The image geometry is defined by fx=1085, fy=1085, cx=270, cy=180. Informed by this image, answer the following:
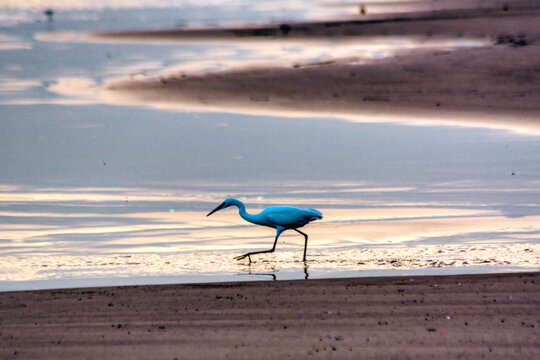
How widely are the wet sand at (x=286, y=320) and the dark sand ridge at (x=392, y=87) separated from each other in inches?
356

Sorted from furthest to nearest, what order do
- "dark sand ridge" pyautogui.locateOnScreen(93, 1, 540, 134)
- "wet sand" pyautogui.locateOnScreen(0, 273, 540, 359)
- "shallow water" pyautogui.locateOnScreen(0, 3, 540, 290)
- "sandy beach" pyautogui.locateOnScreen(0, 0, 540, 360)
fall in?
"dark sand ridge" pyautogui.locateOnScreen(93, 1, 540, 134), "shallow water" pyautogui.locateOnScreen(0, 3, 540, 290), "sandy beach" pyautogui.locateOnScreen(0, 0, 540, 360), "wet sand" pyautogui.locateOnScreen(0, 273, 540, 359)

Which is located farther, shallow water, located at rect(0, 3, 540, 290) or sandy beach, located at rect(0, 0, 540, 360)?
shallow water, located at rect(0, 3, 540, 290)

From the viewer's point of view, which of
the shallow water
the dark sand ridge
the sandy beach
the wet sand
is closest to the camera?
the wet sand

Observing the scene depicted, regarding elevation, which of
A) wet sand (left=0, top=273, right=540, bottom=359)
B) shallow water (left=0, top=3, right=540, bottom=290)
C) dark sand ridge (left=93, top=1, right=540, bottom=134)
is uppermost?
dark sand ridge (left=93, top=1, right=540, bottom=134)

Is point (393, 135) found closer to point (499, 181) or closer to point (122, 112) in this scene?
point (499, 181)

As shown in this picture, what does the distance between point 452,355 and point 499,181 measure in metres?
7.35

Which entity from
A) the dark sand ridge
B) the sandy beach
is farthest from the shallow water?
the dark sand ridge

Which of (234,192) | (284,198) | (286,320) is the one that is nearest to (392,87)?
(234,192)

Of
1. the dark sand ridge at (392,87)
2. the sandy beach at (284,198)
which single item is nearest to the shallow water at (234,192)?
the sandy beach at (284,198)

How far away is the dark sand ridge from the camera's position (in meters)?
17.9

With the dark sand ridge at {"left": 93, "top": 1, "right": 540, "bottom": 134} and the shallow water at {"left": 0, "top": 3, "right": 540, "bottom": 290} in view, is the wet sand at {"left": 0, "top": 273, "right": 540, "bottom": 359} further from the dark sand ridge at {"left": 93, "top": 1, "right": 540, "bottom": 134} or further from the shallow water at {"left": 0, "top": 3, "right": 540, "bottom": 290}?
the dark sand ridge at {"left": 93, "top": 1, "right": 540, "bottom": 134}

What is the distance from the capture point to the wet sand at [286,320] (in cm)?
627

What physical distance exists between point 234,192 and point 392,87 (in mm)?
7383

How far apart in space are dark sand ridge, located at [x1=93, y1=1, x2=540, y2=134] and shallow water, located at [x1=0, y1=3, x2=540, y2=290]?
2.85 feet
